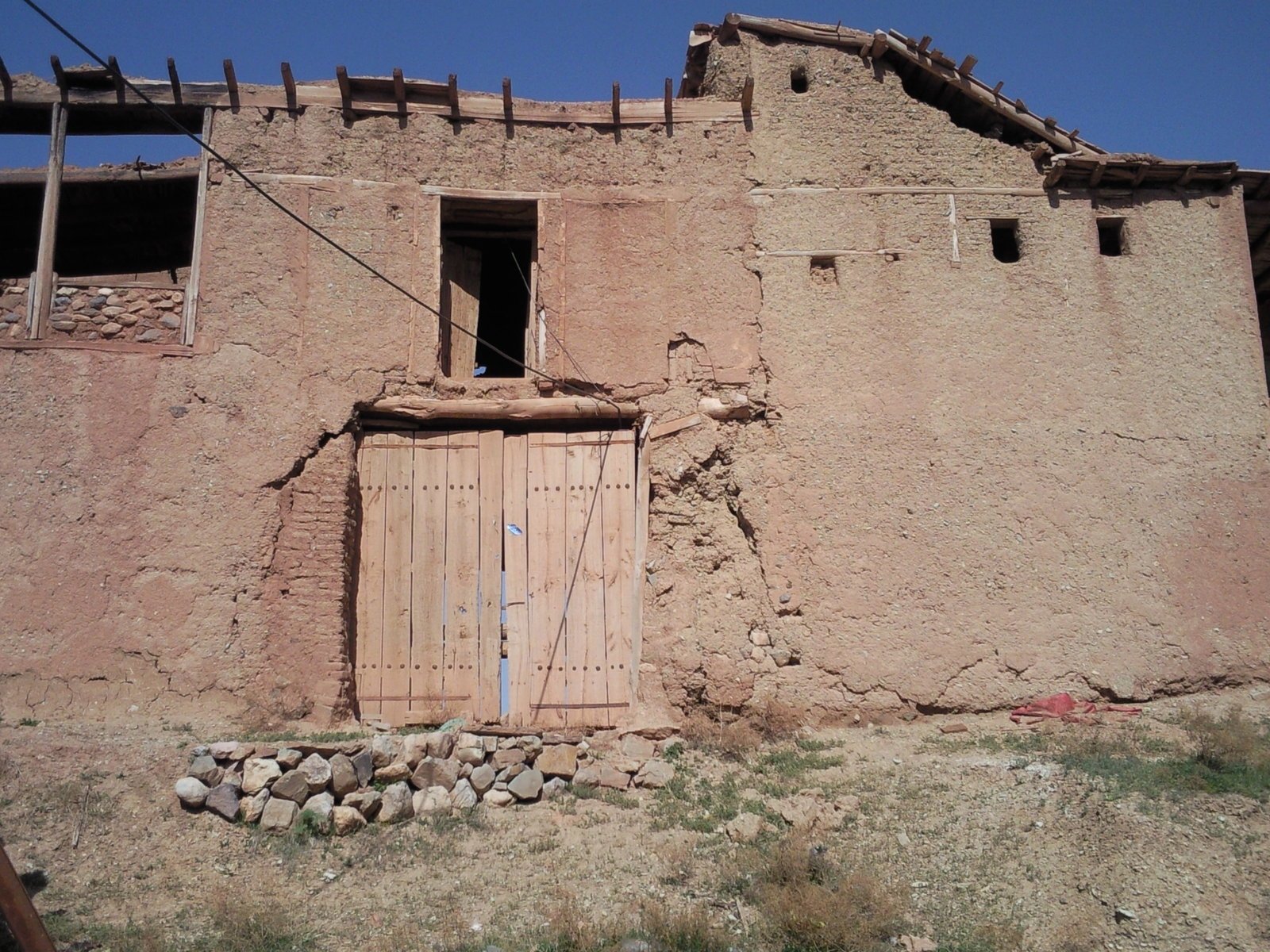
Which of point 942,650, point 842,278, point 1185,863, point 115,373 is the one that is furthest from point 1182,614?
point 115,373

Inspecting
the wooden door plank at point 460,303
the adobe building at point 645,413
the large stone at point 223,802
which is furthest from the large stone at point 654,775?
the wooden door plank at point 460,303

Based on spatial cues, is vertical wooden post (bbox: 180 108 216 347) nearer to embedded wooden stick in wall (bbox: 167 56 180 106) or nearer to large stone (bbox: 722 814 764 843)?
embedded wooden stick in wall (bbox: 167 56 180 106)

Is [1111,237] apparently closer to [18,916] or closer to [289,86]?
[289,86]

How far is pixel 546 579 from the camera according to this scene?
808cm

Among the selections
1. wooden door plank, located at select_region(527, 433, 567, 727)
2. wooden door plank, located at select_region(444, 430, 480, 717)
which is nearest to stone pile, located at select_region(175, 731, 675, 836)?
wooden door plank, located at select_region(527, 433, 567, 727)

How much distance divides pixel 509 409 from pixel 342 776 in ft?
10.2

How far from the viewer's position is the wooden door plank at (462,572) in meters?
7.84

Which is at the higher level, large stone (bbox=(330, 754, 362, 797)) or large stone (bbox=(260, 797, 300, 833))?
large stone (bbox=(330, 754, 362, 797))

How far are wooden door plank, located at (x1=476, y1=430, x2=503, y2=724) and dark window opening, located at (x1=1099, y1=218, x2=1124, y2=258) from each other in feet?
17.5

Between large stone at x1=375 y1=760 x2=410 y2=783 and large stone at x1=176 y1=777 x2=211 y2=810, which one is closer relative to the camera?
large stone at x1=176 y1=777 x2=211 y2=810

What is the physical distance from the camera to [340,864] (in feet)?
19.2

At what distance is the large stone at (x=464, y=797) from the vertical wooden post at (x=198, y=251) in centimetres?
399

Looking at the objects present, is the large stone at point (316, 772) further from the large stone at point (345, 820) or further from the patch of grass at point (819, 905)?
the patch of grass at point (819, 905)

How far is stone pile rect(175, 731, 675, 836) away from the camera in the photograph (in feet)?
20.3
